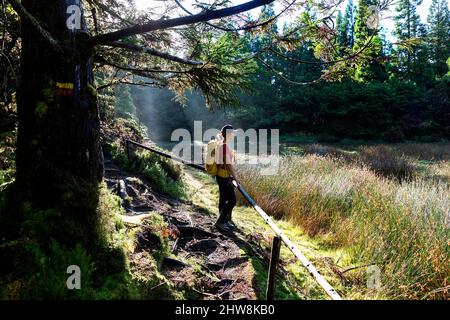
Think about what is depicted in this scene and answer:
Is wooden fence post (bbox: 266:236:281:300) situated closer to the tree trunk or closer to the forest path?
the forest path

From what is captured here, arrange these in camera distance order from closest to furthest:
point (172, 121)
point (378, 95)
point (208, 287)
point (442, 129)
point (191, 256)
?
1. point (208, 287)
2. point (191, 256)
3. point (442, 129)
4. point (378, 95)
5. point (172, 121)

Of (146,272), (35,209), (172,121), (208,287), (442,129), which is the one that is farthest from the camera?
(172,121)

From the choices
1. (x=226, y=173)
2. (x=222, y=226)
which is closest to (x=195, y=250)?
(x=222, y=226)

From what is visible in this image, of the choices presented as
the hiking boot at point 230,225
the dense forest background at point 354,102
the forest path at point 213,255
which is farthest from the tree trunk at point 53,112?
the dense forest background at point 354,102

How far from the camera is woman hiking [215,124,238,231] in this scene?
5.29m

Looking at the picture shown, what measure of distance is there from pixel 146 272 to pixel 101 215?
2.43ft

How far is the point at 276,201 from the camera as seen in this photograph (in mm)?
7637

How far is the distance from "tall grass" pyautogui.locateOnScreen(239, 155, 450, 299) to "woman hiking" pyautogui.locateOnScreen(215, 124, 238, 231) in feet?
5.80

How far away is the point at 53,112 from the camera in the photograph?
9.70ft

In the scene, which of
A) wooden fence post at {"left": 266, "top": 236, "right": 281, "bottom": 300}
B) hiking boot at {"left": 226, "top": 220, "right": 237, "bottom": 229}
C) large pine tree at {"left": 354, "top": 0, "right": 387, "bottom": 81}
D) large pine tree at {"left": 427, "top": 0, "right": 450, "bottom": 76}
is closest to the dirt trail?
hiking boot at {"left": 226, "top": 220, "right": 237, "bottom": 229}

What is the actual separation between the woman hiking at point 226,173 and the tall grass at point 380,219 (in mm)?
1769

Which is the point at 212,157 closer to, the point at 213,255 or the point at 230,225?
the point at 230,225

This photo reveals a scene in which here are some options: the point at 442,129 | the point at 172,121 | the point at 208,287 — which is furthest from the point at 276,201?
the point at 172,121
